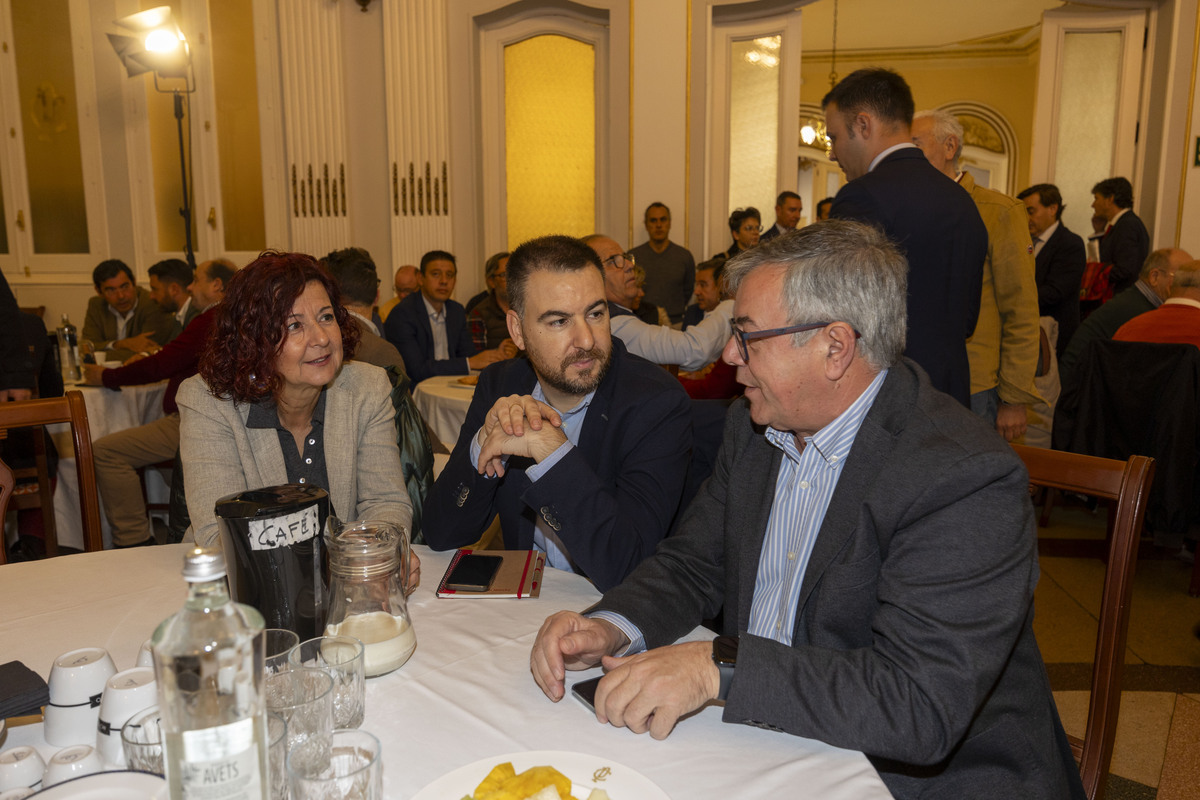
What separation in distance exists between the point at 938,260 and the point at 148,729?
2414 mm

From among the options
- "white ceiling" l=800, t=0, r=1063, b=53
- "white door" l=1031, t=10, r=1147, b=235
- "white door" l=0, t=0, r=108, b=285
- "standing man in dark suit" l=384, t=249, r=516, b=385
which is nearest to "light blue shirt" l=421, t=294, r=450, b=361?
"standing man in dark suit" l=384, t=249, r=516, b=385

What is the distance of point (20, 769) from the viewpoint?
2.53 feet

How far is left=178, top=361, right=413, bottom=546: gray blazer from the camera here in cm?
174

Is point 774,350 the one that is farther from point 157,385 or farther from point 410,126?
point 410,126

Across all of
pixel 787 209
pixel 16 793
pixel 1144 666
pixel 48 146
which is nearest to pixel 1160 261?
pixel 1144 666

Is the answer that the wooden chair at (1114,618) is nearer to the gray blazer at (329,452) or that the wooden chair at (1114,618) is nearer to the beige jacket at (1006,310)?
the gray blazer at (329,452)

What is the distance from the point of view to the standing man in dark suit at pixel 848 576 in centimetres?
99

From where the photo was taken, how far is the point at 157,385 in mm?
4098

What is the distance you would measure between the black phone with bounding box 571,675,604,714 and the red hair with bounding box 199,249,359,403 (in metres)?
1.13

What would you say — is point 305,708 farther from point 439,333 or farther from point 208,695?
point 439,333

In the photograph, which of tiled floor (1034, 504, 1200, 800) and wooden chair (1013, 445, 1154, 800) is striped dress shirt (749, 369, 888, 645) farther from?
tiled floor (1034, 504, 1200, 800)

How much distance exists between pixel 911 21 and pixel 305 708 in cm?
1177

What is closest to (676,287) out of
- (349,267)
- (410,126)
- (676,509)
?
(410,126)

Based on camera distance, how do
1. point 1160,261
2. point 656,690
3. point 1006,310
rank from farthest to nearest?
point 1160,261, point 1006,310, point 656,690
